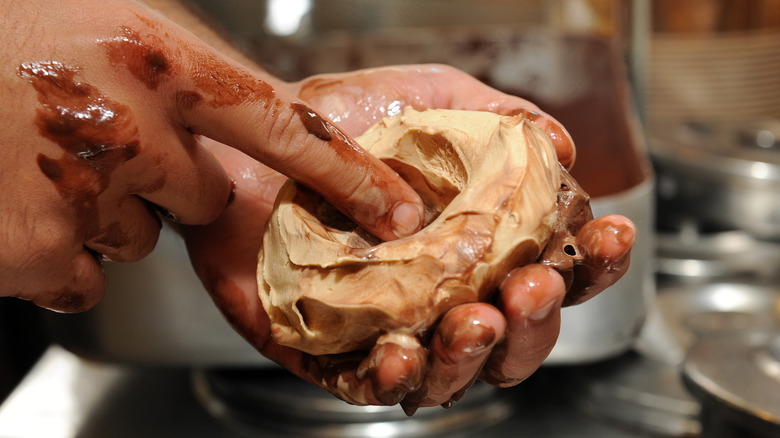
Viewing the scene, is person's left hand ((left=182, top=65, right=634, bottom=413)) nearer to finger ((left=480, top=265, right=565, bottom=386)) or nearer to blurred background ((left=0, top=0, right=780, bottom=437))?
finger ((left=480, top=265, right=565, bottom=386))

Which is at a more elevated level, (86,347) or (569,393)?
(86,347)

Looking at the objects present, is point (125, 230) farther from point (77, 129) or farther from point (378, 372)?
point (378, 372)

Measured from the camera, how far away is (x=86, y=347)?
117 centimetres

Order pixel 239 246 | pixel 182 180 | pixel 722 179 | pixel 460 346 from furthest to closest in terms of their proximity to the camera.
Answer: pixel 722 179 < pixel 239 246 < pixel 182 180 < pixel 460 346

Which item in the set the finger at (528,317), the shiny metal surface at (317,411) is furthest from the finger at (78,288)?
the shiny metal surface at (317,411)

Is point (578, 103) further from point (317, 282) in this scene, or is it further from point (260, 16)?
Answer: point (260, 16)

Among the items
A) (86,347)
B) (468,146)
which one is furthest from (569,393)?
(86,347)

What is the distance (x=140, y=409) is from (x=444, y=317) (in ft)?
2.70

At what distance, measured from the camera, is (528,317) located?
1.93 ft

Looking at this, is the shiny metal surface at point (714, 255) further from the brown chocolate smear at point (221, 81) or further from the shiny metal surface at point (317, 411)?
the brown chocolate smear at point (221, 81)

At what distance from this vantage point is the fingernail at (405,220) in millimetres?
685

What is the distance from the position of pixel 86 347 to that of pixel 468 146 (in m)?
0.79

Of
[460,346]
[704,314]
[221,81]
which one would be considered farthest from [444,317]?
[704,314]

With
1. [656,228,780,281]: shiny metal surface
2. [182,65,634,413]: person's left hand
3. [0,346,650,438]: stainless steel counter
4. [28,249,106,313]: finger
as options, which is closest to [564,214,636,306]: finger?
[182,65,634,413]: person's left hand
